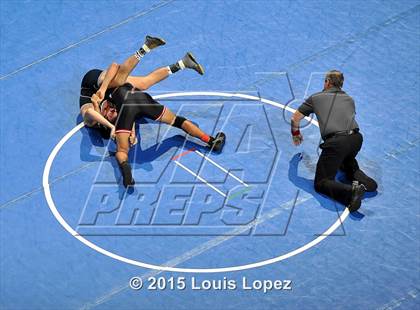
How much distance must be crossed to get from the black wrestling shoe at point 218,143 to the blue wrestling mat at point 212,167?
0.14 m

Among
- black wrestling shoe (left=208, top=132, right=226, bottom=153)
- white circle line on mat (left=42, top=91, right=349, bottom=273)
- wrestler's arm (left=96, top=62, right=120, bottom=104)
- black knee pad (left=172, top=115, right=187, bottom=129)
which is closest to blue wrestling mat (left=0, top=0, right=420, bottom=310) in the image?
white circle line on mat (left=42, top=91, right=349, bottom=273)

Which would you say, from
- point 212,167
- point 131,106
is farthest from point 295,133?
point 131,106

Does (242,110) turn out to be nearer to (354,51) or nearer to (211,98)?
(211,98)

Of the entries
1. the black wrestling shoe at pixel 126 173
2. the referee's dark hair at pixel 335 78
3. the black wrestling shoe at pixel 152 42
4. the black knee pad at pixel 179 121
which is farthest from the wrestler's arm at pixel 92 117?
the referee's dark hair at pixel 335 78

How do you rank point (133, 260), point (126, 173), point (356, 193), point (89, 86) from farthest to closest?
1. point (89, 86)
2. point (126, 173)
3. point (356, 193)
4. point (133, 260)

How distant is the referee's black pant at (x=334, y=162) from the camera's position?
1309cm

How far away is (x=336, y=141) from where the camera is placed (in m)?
13.1

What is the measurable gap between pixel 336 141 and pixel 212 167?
203 cm

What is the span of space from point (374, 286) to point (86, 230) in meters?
4.28

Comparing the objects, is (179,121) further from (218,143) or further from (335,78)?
(335,78)

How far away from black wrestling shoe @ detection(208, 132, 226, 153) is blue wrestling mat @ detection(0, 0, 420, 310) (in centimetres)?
14

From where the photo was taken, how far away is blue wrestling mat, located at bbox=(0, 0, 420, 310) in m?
12.4

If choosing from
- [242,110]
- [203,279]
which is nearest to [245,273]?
[203,279]

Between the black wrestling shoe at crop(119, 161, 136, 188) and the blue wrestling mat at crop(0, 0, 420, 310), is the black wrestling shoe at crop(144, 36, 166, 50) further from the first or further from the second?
the black wrestling shoe at crop(119, 161, 136, 188)
